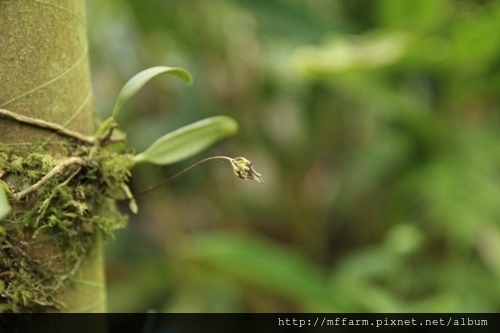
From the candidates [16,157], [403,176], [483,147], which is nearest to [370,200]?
[403,176]

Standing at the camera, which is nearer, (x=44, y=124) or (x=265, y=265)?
(x=44, y=124)

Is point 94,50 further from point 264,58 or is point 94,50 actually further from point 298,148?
point 298,148

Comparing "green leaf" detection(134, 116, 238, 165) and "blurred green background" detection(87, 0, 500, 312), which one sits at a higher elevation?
"blurred green background" detection(87, 0, 500, 312)

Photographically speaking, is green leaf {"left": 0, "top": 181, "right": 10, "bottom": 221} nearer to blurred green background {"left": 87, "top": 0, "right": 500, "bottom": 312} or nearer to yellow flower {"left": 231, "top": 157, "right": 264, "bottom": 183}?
yellow flower {"left": 231, "top": 157, "right": 264, "bottom": 183}

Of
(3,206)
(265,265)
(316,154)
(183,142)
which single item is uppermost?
(316,154)

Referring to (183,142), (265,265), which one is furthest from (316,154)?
Answer: (183,142)

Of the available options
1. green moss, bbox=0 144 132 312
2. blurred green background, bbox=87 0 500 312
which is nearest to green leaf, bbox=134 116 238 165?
green moss, bbox=0 144 132 312

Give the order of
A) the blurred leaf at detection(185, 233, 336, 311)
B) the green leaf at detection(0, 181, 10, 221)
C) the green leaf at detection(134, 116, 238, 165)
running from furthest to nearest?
the blurred leaf at detection(185, 233, 336, 311) → the green leaf at detection(134, 116, 238, 165) → the green leaf at detection(0, 181, 10, 221)

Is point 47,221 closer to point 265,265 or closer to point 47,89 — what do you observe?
point 47,89
